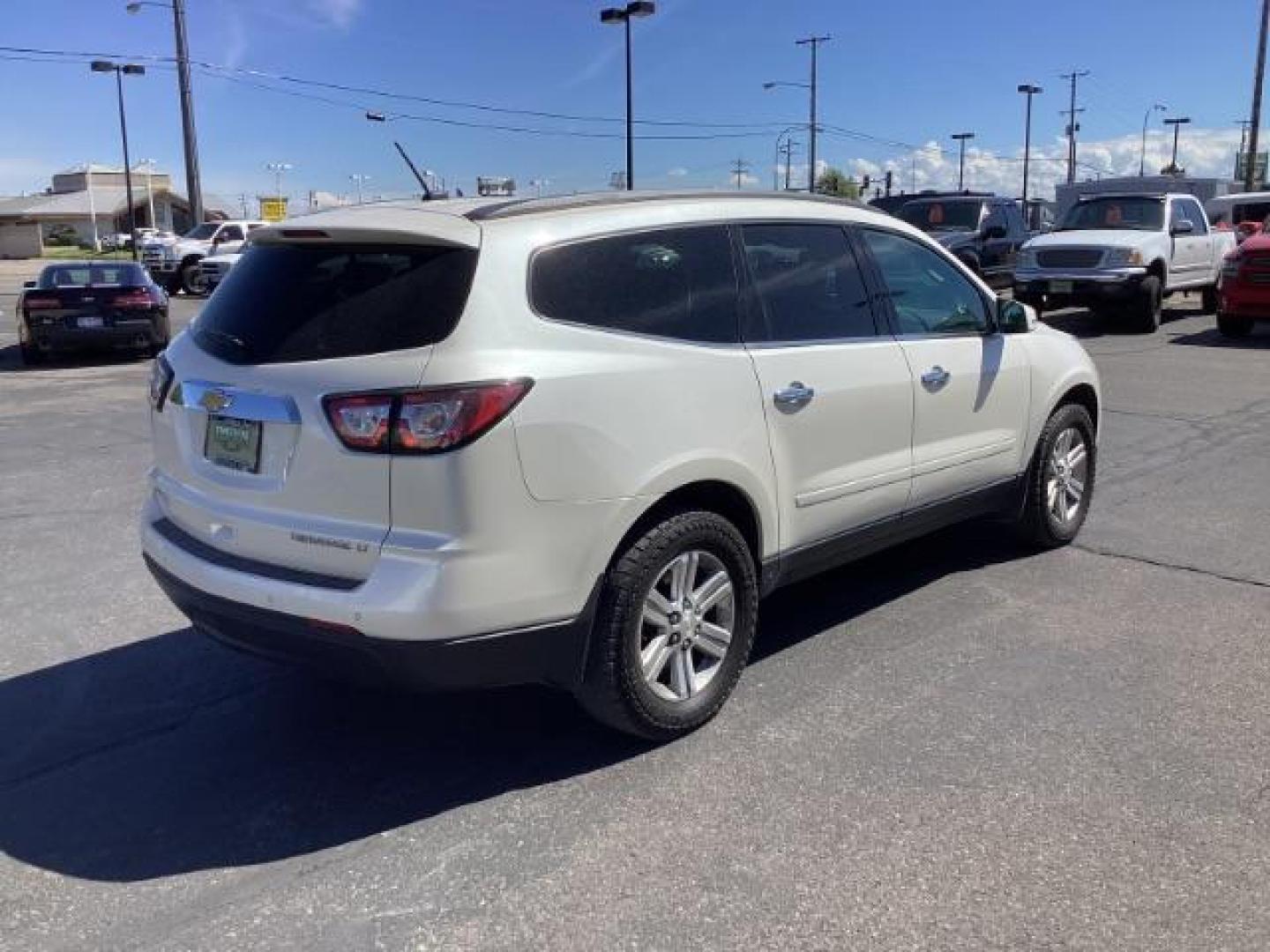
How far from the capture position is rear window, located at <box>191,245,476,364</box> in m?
3.30

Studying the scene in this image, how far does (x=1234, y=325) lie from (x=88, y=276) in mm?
15901

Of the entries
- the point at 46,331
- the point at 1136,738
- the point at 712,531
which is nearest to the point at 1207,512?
the point at 1136,738

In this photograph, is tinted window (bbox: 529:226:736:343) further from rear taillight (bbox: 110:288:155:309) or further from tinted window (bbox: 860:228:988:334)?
rear taillight (bbox: 110:288:155:309)

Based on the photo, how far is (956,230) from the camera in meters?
20.3

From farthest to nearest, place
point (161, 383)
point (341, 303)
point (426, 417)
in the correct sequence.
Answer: point (161, 383) < point (341, 303) < point (426, 417)

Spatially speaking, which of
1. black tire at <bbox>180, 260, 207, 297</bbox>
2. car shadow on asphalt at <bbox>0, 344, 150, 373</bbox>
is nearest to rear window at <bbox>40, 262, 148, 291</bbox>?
car shadow on asphalt at <bbox>0, 344, 150, 373</bbox>

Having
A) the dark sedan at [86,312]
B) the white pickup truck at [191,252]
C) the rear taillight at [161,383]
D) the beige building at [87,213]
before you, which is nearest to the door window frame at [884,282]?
the rear taillight at [161,383]

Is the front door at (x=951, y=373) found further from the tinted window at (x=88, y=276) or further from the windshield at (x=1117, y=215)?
the windshield at (x=1117, y=215)

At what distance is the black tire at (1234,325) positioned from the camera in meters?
16.0

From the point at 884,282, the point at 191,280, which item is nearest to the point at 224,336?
the point at 884,282

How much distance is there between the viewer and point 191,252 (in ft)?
102

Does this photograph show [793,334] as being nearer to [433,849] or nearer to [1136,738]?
[1136,738]

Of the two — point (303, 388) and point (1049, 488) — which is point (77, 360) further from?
point (303, 388)

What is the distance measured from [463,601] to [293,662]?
0.64 m
